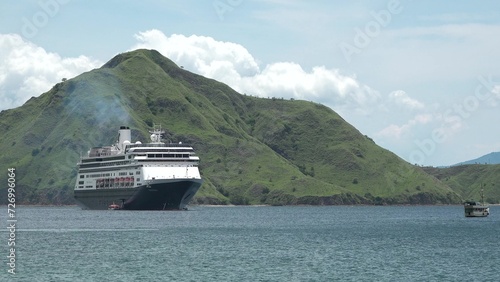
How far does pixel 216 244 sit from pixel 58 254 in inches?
1085

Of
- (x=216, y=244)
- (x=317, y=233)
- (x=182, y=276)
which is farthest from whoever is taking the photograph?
(x=317, y=233)

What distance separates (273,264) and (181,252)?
17.5 metres

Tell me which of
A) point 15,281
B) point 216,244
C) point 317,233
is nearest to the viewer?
point 15,281

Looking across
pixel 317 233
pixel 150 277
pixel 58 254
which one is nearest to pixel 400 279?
pixel 150 277

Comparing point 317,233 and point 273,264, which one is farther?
point 317,233

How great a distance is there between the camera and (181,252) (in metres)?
110

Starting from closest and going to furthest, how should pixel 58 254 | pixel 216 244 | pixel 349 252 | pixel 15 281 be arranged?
pixel 15 281 → pixel 58 254 → pixel 349 252 → pixel 216 244

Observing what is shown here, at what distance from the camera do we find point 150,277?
8488 centimetres

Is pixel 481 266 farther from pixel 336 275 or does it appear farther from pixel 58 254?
pixel 58 254

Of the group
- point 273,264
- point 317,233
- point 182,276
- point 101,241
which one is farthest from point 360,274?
point 317,233

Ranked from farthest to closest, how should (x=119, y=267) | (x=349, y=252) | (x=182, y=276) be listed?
1. (x=349, y=252)
2. (x=119, y=267)
3. (x=182, y=276)

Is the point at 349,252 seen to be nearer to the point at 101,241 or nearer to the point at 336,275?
the point at 336,275

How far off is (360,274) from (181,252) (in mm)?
29273

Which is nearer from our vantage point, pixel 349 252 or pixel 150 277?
pixel 150 277
